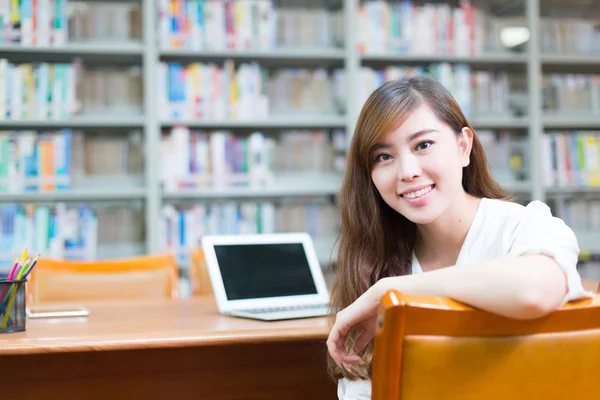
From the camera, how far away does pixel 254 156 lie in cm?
356

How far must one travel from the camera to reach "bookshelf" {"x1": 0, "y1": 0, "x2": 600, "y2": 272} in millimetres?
3416

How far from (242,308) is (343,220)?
46cm

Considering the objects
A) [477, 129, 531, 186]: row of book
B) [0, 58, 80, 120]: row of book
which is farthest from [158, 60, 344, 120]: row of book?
[477, 129, 531, 186]: row of book

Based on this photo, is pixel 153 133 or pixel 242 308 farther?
pixel 153 133

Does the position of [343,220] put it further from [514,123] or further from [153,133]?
[514,123]

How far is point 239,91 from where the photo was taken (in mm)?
3559

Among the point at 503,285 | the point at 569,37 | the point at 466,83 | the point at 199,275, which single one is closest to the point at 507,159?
the point at 466,83

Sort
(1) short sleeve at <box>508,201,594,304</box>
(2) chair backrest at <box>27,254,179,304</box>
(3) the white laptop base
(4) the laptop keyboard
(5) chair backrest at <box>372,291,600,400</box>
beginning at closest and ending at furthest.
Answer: (5) chair backrest at <box>372,291,600,400</box>
(1) short sleeve at <box>508,201,594,304</box>
(3) the white laptop base
(4) the laptop keyboard
(2) chair backrest at <box>27,254,179,304</box>

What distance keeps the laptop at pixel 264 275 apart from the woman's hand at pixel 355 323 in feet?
2.06

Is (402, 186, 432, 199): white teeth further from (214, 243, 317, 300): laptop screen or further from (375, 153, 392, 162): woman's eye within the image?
(214, 243, 317, 300): laptop screen

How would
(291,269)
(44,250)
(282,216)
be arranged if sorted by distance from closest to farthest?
(291,269) → (44,250) → (282,216)

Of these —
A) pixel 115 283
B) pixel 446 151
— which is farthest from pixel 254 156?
pixel 446 151

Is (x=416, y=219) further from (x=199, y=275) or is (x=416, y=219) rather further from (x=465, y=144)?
(x=199, y=275)

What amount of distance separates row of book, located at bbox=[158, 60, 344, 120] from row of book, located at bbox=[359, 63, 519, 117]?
0.18 meters
